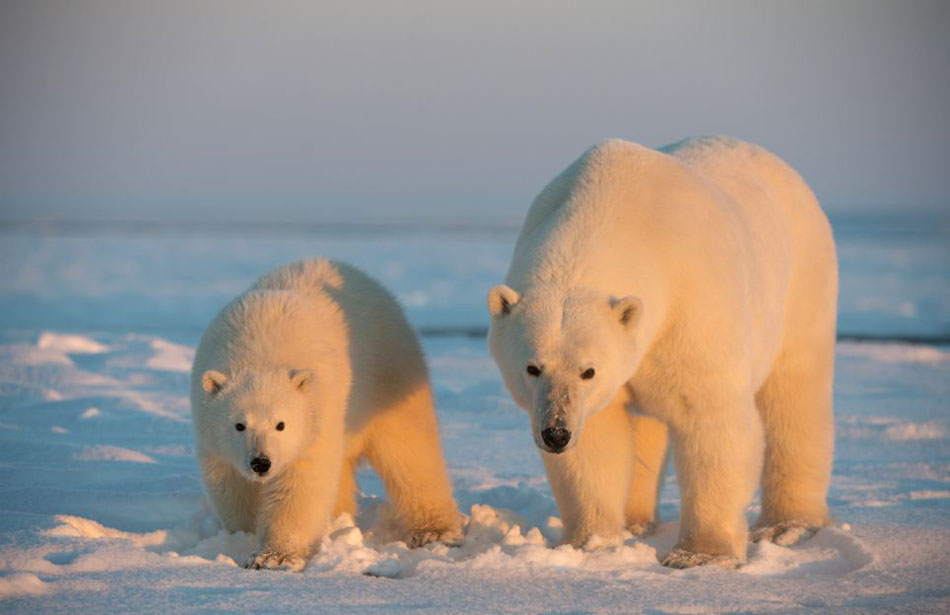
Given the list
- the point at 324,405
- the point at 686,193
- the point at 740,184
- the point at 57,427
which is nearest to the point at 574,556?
the point at 324,405

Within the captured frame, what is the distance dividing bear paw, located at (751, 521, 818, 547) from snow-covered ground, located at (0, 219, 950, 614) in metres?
0.08

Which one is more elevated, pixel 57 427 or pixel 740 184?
pixel 740 184

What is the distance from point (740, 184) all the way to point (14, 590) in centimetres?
324

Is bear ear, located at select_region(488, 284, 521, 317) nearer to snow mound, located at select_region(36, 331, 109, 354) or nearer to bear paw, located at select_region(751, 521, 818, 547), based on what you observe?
bear paw, located at select_region(751, 521, 818, 547)

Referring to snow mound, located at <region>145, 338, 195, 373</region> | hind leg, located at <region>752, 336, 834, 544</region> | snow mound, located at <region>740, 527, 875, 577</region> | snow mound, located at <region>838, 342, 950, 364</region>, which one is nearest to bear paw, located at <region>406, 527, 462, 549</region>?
snow mound, located at <region>740, 527, 875, 577</region>

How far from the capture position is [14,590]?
3.46 meters

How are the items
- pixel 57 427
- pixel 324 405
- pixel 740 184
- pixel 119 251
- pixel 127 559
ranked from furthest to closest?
1. pixel 119 251
2. pixel 57 427
3. pixel 740 184
4. pixel 324 405
5. pixel 127 559

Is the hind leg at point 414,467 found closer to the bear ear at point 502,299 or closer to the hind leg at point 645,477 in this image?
the hind leg at point 645,477

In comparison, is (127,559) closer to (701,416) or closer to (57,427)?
(701,416)

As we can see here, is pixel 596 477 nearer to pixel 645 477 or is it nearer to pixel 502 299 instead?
pixel 645 477

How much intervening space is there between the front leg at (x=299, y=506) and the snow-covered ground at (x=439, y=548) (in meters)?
0.12

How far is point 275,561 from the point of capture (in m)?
4.15

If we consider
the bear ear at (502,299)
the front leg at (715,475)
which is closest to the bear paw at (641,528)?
the front leg at (715,475)

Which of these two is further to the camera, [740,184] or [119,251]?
[119,251]
